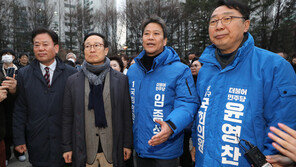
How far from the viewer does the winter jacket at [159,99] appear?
7.26 feet

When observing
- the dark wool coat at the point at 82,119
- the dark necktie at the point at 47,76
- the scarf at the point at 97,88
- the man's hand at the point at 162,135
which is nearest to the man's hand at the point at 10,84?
the dark necktie at the point at 47,76

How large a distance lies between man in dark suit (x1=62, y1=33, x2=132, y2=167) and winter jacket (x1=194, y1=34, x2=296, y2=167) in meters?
1.01

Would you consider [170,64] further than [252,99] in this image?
Yes

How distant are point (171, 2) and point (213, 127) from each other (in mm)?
23213

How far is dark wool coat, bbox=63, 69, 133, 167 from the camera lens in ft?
7.13

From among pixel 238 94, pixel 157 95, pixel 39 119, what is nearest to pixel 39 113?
pixel 39 119

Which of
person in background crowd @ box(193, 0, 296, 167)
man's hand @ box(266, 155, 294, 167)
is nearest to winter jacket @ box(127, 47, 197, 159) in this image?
person in background crowd @ box(193, 0, 296, 167)

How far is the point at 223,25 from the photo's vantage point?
5.49ft

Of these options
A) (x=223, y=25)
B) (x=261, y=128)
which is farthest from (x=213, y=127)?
(x=223, y=25)

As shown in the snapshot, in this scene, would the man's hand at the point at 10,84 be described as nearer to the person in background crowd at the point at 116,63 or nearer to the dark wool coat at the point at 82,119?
the dark wool coat at the point at 82,119

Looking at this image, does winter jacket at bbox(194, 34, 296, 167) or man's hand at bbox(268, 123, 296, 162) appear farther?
winter jacket at bbox(194, 34, 296, 167)

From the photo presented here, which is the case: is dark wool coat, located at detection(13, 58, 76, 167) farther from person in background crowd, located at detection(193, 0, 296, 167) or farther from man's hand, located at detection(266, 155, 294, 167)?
man's hand, located at detection(266, 155, 294, 167)

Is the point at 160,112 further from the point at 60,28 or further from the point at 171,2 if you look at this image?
the point at 60,28

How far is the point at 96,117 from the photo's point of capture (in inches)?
85.6
